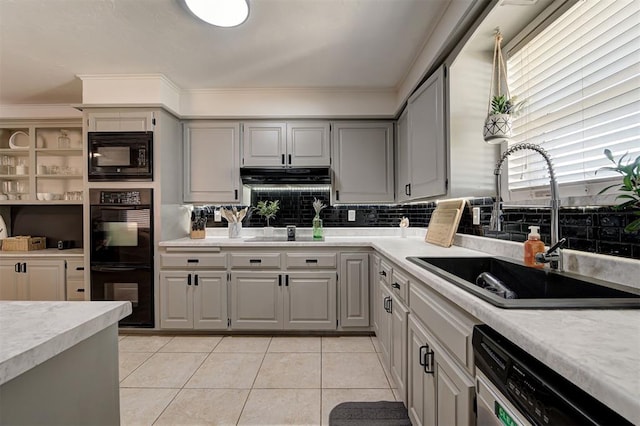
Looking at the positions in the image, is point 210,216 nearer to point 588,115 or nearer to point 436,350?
point 436,350

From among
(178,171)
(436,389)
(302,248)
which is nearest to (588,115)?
Result: (436,389)

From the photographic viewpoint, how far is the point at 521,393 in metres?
0.63

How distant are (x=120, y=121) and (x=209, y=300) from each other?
1.97 m

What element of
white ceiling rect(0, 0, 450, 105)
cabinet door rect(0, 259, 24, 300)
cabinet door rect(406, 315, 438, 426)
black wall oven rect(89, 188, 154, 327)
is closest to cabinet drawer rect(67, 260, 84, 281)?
black wall oven rect(89, 188, 154, 327)

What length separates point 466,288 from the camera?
1010 mm

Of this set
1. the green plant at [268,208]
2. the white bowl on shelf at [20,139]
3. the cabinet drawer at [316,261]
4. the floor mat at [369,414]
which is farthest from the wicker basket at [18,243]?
the floor mat at [369,414]

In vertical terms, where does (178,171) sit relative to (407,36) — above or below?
below

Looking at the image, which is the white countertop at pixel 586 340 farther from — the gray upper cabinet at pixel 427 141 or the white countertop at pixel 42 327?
the gray upper cabinet at pixel 427 141

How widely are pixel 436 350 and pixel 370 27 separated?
2110 millimetres

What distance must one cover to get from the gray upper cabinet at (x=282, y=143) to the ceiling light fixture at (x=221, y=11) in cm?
129

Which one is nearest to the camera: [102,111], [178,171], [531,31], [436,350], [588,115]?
[436,350]

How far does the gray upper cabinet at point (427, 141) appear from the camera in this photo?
6.68 ft

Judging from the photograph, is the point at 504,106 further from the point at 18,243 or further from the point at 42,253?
the point at 18,243

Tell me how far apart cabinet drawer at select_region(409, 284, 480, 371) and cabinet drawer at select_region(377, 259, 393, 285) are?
588 mm
